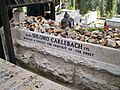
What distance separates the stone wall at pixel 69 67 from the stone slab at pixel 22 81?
478mm

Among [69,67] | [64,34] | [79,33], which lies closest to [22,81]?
[69,67]

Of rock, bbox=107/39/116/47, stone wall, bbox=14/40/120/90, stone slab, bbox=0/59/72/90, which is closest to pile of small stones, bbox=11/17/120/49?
rock, bbox=107/39/116/47

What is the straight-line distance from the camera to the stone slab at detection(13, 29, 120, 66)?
1610 mm

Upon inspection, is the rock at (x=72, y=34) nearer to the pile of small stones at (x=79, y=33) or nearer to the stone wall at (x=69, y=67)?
the pile of small stones at (x=79, y=33)

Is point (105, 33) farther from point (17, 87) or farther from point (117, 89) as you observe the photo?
point (17, 87)

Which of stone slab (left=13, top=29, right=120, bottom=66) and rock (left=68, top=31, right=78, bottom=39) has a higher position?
rock (left=68, top=31, right=78, bottom=39)

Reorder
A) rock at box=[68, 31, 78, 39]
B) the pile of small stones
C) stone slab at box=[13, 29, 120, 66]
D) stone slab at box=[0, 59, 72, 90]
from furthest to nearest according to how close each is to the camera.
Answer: rock at box=[68, 31, 78, 39]
the pile of small stones
stone slab at box=[13, 29, 120, 66]
stone slab at box=[0, 59, 72, 90]

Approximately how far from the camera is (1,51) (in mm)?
2162

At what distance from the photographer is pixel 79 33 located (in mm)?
1979

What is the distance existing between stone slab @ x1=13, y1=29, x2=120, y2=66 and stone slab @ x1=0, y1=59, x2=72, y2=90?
491 mm

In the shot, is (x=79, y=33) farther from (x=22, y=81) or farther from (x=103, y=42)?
(x=22, y=81)

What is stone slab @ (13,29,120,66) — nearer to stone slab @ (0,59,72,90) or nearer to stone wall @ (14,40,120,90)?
stone wall @ (14,40,120,90)

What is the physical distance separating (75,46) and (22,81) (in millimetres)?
614

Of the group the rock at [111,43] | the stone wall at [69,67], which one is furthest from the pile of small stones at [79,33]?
the stone wall at [69,67]
